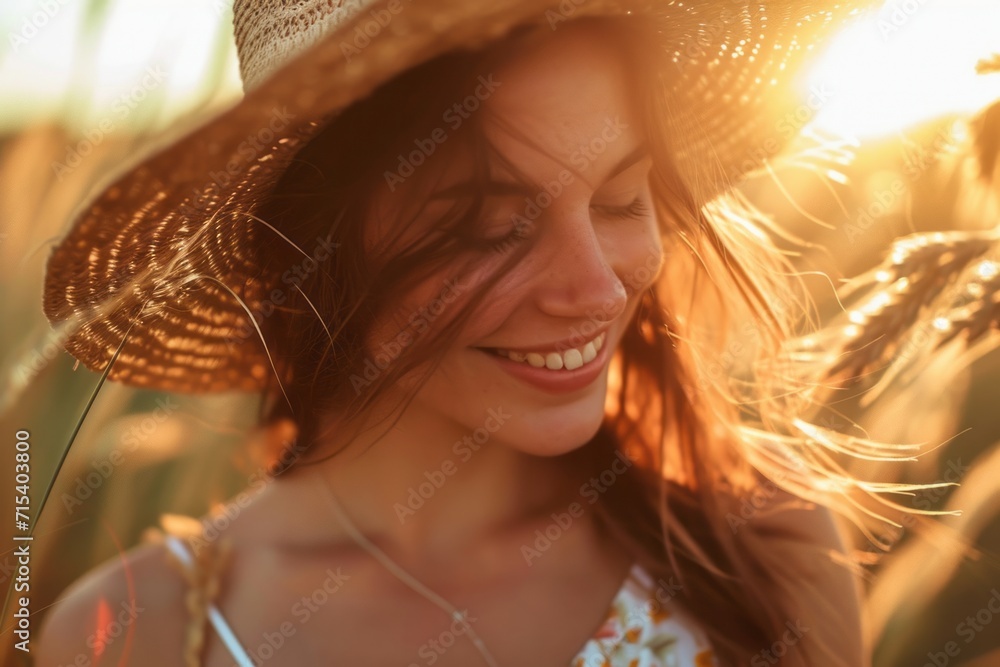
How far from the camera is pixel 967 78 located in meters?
0.82

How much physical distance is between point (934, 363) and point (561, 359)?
0.50m

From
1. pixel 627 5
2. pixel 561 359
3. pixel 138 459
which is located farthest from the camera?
pixel 138 459

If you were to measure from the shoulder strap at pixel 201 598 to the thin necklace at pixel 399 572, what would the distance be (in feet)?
0.50

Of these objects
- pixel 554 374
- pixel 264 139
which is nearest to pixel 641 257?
pixel 554 374

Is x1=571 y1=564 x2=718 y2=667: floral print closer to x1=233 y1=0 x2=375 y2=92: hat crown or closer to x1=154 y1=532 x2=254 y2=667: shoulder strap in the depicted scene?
x1=154 y1=532 x2=254 y2=667: shoulder strap

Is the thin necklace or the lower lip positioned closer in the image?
the lower lip

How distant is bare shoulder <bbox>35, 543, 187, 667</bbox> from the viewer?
1.03 meters

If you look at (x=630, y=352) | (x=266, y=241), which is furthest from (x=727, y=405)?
(x=266, y=241)

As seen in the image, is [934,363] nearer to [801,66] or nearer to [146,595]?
[801,66]

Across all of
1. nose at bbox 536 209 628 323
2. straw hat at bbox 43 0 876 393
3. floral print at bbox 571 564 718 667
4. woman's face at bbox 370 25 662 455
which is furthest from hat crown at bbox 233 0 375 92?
floral print at bbox 571 564 718 667

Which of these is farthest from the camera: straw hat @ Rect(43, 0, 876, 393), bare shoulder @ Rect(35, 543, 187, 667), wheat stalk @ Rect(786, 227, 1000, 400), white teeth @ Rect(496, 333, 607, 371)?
bare shoulder @ Rect(35, 543, 187, 667)

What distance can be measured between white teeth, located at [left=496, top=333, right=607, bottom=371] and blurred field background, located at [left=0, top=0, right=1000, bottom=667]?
365mm

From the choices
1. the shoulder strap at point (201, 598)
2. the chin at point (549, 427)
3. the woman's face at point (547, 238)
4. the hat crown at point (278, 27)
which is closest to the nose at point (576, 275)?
the woman's face at point (547, 238)

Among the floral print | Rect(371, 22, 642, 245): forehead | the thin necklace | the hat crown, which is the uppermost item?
the hat crown
